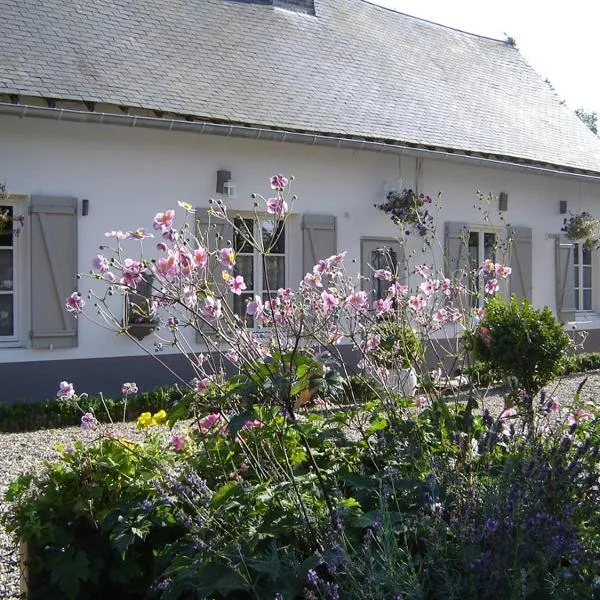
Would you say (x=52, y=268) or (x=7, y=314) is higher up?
(x=52, y=268)

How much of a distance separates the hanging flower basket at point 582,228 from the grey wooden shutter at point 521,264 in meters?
0.75

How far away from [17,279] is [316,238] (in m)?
3.53

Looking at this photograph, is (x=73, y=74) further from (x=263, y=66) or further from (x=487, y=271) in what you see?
(x=487, y=271)

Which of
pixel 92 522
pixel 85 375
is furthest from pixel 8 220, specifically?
pixel 92 522

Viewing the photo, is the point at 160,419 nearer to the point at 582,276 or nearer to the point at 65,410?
the point at 65,410

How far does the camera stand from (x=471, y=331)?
4129 mm

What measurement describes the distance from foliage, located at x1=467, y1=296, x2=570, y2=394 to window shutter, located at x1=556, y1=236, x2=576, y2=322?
564 cm

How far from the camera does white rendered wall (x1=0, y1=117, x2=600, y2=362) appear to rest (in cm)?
891

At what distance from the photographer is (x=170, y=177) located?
32.0 feet

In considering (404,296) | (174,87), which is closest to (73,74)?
(174,87)

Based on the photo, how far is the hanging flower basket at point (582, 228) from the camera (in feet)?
44.2

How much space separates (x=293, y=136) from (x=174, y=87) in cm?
147

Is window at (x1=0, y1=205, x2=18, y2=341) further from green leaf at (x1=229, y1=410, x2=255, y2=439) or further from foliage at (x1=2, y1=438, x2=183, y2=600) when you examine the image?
green leaf at (x1=229, y1=410, x2=255, y2=439)

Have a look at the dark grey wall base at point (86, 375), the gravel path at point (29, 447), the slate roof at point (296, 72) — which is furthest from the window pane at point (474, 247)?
the gravel path at point (29, 447)
